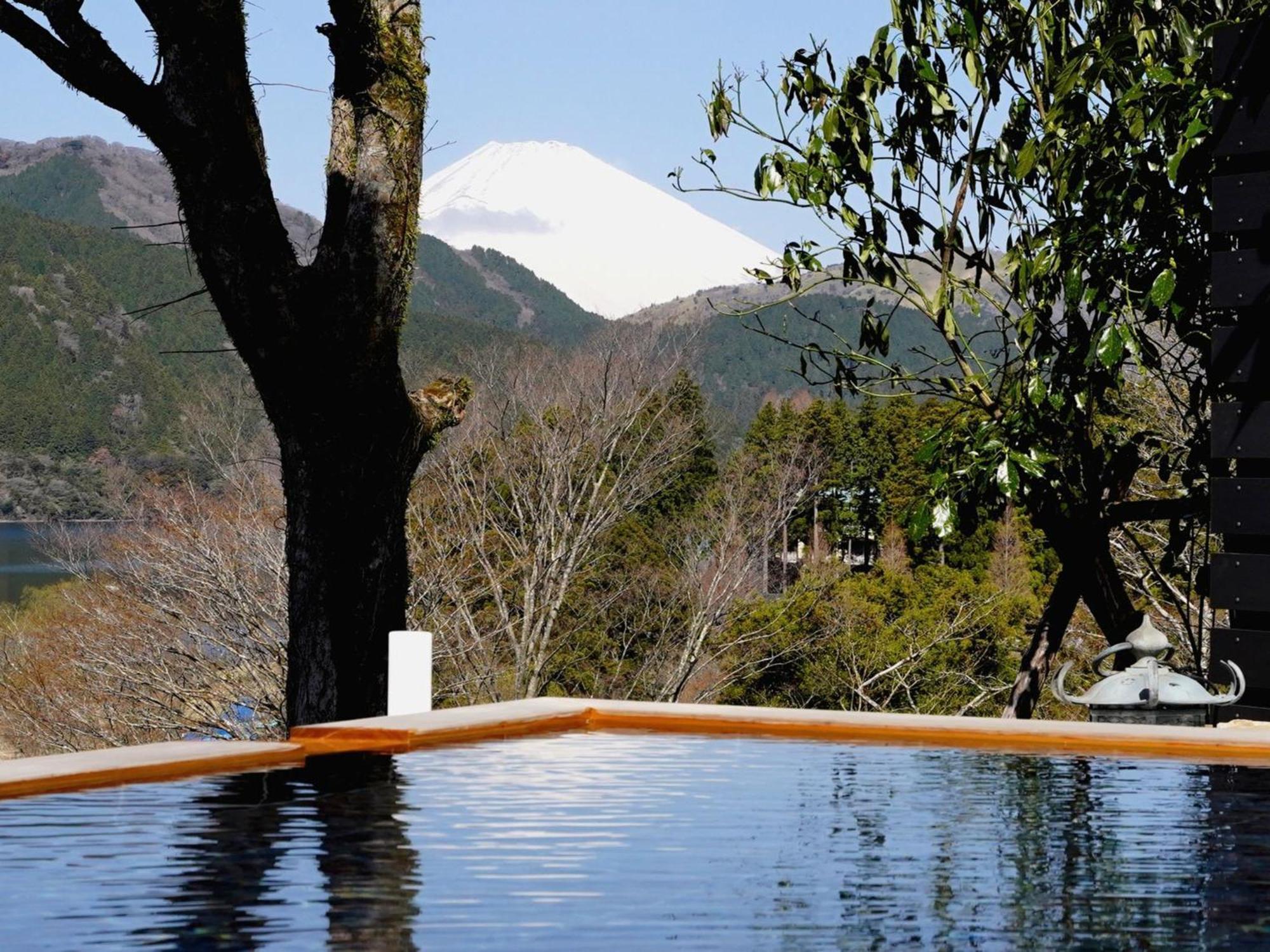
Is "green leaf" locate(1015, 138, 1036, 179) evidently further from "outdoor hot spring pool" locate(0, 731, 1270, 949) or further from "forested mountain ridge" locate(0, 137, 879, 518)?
"forested mountain ridge" locate(0, 137, 879, 518)

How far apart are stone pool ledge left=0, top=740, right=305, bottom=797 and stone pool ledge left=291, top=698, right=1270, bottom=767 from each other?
22cm

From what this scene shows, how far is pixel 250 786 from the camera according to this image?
3.62 metres

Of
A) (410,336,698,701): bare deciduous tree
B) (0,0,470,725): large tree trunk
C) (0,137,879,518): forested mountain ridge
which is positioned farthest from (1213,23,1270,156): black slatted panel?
(0,137,879,518): forested mountain ridge

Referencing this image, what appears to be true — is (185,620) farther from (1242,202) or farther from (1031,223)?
(1242,202)

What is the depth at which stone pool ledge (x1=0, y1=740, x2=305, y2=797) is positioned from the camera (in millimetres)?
3426

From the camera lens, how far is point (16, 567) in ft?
193

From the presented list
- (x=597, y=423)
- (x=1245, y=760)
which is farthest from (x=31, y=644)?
(x=1245, y=760)

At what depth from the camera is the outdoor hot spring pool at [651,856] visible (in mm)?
2342

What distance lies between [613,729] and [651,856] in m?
2.11

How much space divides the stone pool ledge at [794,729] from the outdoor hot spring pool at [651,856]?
0.49ft

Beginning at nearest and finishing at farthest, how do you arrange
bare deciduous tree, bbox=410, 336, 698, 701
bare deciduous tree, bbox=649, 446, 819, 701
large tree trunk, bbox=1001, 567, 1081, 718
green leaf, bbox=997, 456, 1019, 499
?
1. green leaf, bbox=997, 456, 1019, 499
2. large tree trunk, bbox=1001, 567, 1081, 718
3. bare deciduous tree, bbox=410, 336, 698, 701
4. bare deciduous tree, bbox=649, 446, 819, 701

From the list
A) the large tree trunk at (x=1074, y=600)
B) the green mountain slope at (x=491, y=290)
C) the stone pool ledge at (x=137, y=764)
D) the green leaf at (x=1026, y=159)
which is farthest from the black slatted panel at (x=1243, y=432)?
the green mountain slope at (x=491, y=290)

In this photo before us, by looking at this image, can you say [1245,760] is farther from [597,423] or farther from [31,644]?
[31,644]

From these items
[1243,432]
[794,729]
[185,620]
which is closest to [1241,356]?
[1243,432]
